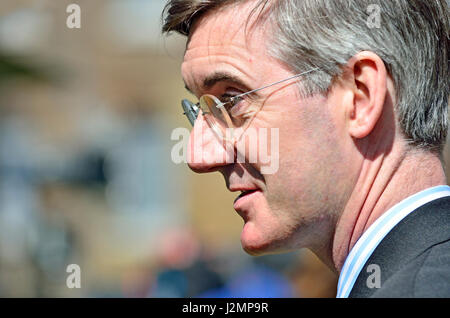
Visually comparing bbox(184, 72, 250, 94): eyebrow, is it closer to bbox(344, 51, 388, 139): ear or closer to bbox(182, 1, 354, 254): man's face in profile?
bbox(182, 1, 354, 254): man's face in profile

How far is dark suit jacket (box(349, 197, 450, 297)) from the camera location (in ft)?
6.40

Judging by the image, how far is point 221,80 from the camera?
251 centimetres

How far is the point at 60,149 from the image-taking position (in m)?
16.4

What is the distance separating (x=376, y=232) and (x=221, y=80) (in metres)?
0.67

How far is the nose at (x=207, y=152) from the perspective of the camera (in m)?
2.54

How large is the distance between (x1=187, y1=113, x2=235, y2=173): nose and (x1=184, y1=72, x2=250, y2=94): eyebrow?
5.4 inches

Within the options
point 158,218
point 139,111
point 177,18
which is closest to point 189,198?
point 158,218

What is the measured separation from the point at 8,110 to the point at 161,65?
138 inches

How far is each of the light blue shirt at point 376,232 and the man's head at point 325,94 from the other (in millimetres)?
125
